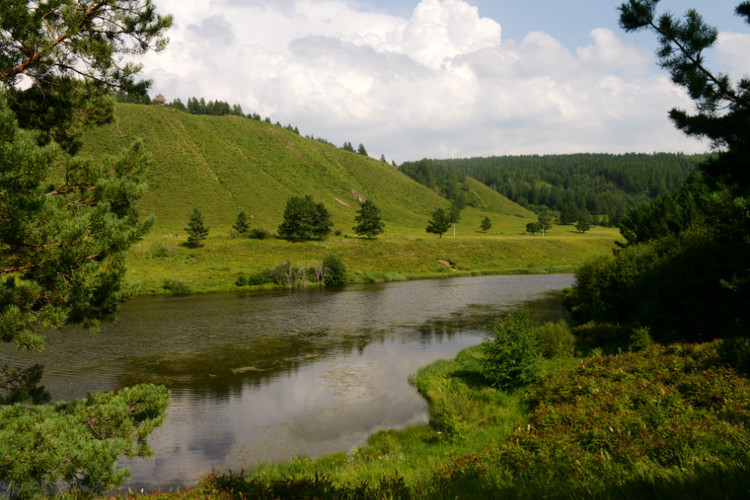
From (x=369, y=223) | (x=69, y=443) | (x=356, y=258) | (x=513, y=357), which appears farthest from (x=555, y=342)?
(x=369, y=223)

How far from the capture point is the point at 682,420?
8453mm

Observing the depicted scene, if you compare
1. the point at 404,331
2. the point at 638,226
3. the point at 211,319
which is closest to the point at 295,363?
the point at 404,331

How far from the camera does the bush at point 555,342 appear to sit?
65.3 feet

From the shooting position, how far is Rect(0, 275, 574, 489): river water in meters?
13.9

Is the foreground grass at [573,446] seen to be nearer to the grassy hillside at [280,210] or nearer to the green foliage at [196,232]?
the grassy hillside at [280,210]

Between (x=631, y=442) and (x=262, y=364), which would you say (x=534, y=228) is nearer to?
(x=262, y=364)

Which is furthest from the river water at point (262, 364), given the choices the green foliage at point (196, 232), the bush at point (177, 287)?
the green foliage at point (196, 232)

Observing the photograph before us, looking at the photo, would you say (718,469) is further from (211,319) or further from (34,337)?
(211,319)

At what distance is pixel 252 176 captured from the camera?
5108 inches

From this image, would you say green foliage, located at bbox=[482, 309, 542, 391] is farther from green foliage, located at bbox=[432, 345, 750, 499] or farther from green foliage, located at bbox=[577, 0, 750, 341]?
green foliage, located at bbox=[577, 0, 750, 341]

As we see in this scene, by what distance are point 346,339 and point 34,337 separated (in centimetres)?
2072

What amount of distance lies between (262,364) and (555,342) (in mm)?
14871

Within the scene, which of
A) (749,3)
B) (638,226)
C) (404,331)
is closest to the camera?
(749,3)

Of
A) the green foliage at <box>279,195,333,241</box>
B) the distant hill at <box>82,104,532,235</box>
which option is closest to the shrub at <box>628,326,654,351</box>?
the green foliage at <box>279,195,333,241</box>
